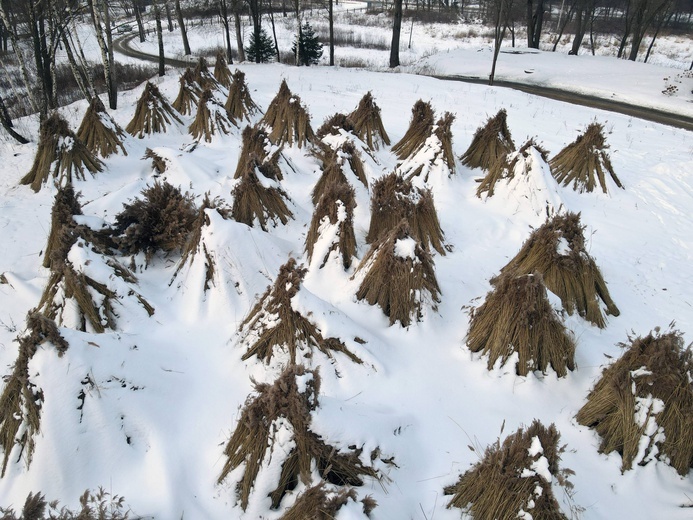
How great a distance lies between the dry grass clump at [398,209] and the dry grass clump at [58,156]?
13.4 ft

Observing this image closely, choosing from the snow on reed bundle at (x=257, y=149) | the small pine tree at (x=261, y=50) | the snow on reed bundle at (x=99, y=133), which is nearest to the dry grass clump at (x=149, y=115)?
the snow on reed bundle at (x=99, y=133)

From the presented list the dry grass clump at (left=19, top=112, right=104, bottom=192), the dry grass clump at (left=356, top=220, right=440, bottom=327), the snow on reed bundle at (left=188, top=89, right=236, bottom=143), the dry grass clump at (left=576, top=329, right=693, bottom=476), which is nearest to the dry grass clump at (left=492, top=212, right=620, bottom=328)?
the dry grass clump at (left=356, top=220, right=440, bottom=327)

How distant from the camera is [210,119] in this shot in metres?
6.69

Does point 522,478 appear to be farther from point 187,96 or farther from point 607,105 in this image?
point 607,105

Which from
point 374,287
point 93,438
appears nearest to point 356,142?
point 374,287

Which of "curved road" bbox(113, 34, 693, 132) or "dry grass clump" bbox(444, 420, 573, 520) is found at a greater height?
"dry grass clump" bbox(444, 420, 573, 520)

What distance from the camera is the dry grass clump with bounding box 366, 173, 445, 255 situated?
13.5 ft

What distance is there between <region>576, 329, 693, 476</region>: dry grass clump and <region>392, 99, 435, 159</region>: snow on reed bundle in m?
4.56

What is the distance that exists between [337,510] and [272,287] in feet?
5.35

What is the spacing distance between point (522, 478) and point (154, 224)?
3.67m

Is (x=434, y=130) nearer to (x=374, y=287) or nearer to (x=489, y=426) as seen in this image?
(x=374, y=287)

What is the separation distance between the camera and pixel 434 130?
5.88 metres

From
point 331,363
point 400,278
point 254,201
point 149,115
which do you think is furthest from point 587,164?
point 149,115

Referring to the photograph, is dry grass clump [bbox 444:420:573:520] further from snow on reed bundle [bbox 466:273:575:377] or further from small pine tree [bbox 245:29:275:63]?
small pine tree [bbox 245:29:275:63]
